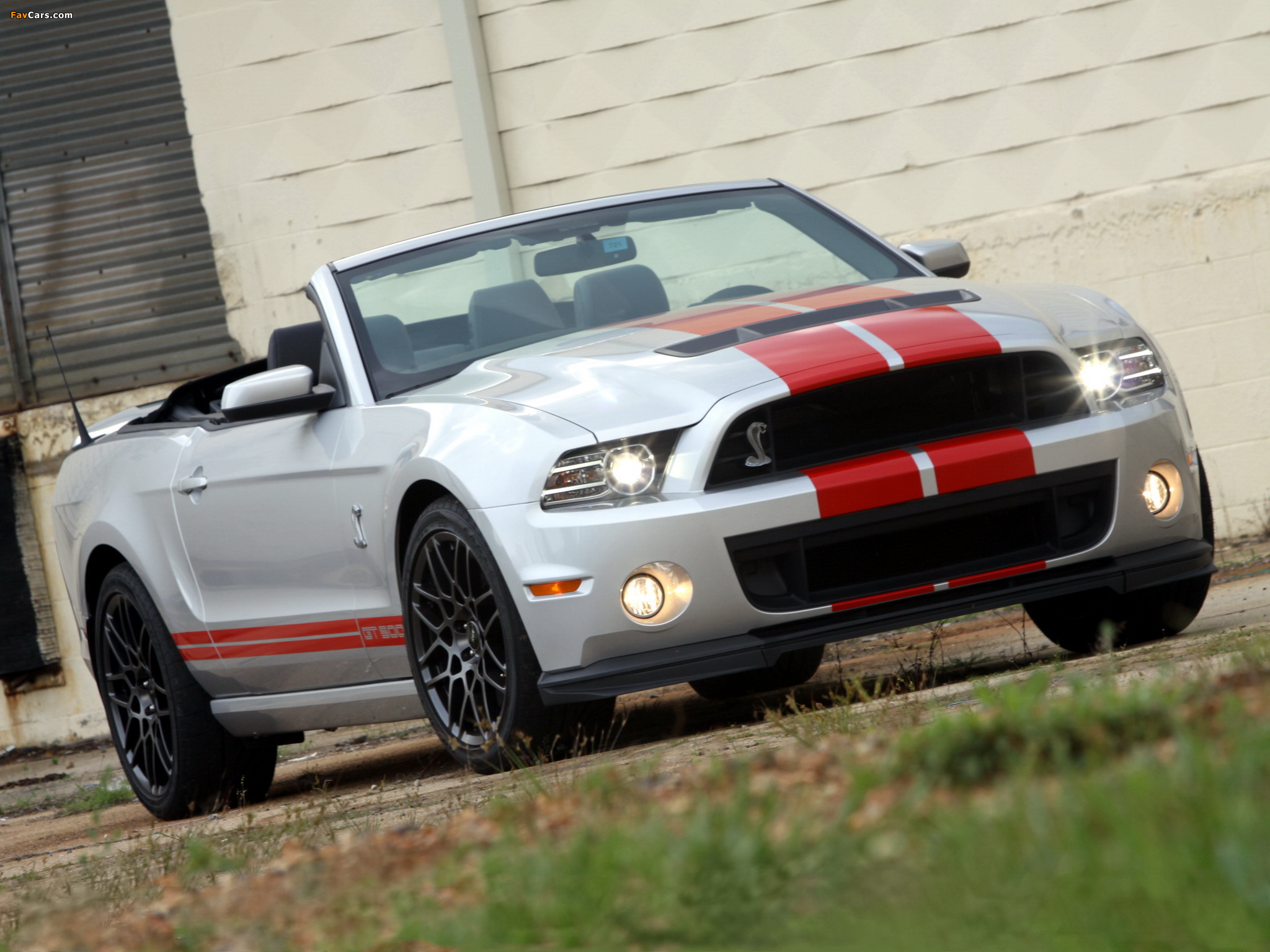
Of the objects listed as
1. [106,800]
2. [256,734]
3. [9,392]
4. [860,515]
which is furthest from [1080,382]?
[9,392]

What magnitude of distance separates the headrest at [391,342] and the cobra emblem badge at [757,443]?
1.39 meters

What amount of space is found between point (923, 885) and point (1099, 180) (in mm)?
8099

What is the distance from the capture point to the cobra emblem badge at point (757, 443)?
4.13 m

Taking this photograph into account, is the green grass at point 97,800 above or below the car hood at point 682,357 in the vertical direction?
below

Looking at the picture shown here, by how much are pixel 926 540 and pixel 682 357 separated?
2.59 ft

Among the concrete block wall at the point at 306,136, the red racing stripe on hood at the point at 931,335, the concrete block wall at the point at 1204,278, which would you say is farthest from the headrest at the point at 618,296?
the concrete block wall at the point at 306,136

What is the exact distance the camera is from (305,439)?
16.8 feet

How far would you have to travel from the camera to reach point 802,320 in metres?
4.50

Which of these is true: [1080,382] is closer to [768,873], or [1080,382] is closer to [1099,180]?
[768,873]

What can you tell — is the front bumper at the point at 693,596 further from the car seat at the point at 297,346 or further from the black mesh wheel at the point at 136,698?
the black mesh wheel at the point at 136,698

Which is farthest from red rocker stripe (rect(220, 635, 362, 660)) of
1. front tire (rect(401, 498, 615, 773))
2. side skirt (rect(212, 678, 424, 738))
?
front tire (rect(401, 498, 615, 773))

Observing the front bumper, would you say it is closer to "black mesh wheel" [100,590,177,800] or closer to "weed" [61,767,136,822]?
"black mesh wheel" [100,590,177,800]

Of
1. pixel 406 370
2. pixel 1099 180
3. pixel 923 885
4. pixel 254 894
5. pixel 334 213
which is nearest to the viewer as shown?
pixel 923 885

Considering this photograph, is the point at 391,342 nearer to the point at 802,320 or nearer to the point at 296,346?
the point at 296,346
